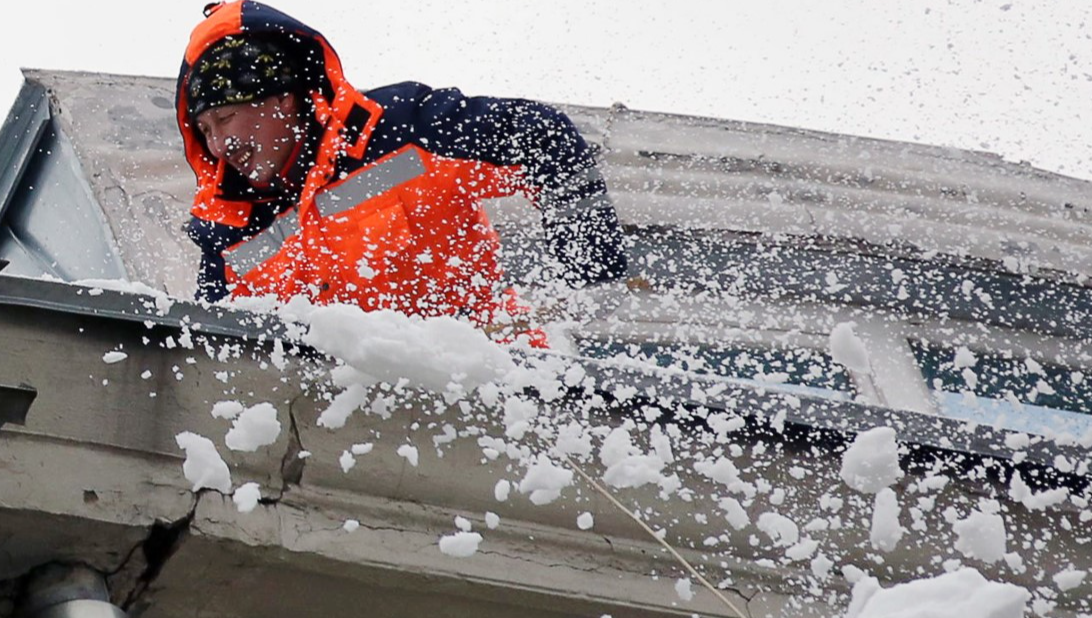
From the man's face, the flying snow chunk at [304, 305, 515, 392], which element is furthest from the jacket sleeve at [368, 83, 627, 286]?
the flying snow chunk at [304, 305, 515, 392]

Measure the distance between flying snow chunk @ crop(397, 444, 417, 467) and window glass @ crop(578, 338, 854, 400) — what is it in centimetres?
258

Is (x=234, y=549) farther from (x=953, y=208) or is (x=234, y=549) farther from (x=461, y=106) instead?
(x=953, y=208)

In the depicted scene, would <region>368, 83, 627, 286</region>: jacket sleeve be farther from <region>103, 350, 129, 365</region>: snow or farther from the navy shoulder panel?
<region>103, 350, 129, 365</region>: snow

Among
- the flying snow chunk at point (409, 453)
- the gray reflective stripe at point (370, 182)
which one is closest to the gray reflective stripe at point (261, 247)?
the gray reflective stripe at point (370, 182)

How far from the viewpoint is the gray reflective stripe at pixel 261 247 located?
344 cm

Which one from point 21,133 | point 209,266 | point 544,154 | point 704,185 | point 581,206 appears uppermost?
point 704,185

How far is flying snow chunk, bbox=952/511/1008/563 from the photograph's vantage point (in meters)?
1.76

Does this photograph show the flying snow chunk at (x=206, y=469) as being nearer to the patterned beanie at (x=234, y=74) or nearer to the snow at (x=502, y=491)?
the snow at (x=502, y=491)

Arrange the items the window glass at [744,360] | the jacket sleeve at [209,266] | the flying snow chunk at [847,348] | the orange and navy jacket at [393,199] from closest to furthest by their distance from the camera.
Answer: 1. the flying snow chunk at [847,348]
2. the orange and navy jacket at [393,199]
3. the jacket sleeve at [209,266]
4. the window glass at [744,360]

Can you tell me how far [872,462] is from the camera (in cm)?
179

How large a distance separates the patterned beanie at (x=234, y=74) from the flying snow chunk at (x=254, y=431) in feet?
5.94

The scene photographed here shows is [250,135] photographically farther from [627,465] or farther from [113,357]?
[627,465]

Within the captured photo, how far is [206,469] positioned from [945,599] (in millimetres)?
1062

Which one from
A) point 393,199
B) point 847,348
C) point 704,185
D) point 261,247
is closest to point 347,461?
point 847,348
